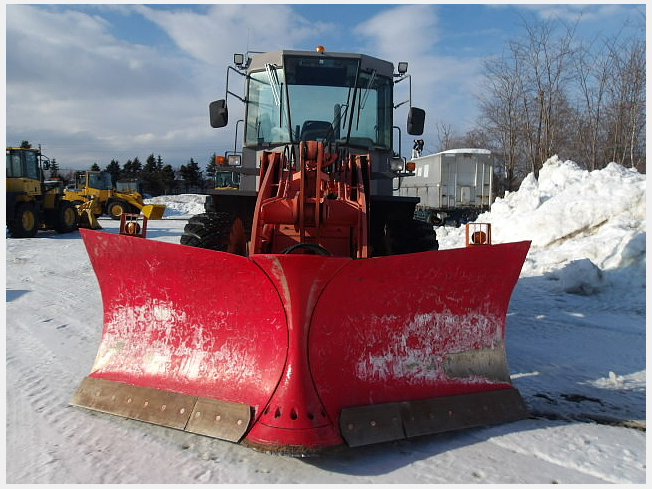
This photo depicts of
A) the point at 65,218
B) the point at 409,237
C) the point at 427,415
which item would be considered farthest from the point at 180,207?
the point at 427,415

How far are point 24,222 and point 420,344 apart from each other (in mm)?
15391

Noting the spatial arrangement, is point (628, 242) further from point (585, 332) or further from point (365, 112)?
point (365, 112)

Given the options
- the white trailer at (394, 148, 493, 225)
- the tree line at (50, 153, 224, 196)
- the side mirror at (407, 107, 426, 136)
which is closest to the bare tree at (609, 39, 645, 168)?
the white trailer at (394, 148, 493, 225)

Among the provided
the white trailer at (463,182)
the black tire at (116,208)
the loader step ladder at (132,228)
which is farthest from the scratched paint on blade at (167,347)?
the black tire at (116,208)

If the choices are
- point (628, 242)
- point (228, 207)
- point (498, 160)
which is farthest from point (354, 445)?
point (498, 160)

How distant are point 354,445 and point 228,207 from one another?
303 centimetres

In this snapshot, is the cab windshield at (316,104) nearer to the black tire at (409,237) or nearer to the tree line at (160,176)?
the black tire at (409,237)

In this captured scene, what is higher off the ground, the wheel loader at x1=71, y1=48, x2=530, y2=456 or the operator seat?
the operator seat

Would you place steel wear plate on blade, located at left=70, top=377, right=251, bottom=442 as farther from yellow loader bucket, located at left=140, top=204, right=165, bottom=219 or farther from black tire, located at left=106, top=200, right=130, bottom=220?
black tire, located at left=106, top=200, right=130, bottom=220

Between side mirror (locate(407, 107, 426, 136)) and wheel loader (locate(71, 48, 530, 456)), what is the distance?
210cm

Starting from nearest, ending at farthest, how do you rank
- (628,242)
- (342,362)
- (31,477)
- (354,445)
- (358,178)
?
(31,477)
(354,445)
(342,362)
(358,178)
(628,242)

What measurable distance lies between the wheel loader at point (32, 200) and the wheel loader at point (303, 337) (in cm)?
1373

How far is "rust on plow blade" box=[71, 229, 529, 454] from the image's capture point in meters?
2.71

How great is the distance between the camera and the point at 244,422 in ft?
8.86
